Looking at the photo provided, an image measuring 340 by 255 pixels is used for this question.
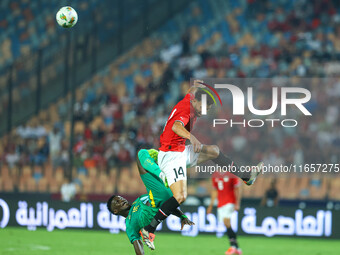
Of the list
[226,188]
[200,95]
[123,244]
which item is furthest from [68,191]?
[200,95]

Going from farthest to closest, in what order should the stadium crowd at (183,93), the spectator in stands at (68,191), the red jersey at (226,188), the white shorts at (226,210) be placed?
the stadium crowd at (183,93) < the spectator in stands at (68,191) < the red jersey at (226,188) < the white shorts at (226,210)

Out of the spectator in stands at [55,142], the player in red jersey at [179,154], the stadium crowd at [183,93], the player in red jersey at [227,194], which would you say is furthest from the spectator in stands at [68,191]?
the player in red jersey at [179,154]

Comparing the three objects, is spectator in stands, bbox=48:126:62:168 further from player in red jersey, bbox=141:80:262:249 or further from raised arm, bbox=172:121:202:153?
raised arm, bbox=172:121:202:153

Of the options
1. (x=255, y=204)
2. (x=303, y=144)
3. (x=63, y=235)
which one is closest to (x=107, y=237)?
(x=63, y=235)

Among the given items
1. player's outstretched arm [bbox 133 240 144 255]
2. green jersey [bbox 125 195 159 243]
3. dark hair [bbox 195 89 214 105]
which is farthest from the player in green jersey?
dark hair [bbox 195 89 214 105]

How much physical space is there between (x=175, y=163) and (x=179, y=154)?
0.17 meters

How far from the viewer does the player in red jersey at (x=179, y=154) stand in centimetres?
963

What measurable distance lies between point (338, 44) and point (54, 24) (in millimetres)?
10403

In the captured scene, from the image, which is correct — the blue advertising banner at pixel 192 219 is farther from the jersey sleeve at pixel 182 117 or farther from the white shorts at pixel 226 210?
the jersey sleeve at pixel 182 117

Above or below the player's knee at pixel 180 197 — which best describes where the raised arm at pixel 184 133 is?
above

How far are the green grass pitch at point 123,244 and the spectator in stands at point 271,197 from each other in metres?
1.03

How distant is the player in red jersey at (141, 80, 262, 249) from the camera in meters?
9.63

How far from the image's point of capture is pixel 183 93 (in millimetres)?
21578

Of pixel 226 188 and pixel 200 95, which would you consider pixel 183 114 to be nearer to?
pixel 200 95
